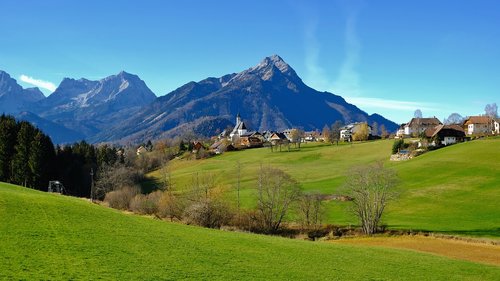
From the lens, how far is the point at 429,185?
88500 millimetres

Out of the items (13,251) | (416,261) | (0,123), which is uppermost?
(0,123)

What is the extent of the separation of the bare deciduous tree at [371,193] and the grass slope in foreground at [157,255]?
2414 cm

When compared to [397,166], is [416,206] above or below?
below

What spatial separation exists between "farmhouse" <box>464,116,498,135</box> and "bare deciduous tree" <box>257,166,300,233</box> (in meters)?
131

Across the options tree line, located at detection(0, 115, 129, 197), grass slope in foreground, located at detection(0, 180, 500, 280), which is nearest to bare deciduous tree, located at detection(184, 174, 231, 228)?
grass slope in foreground, located at detection(0, 180, 500, 280)

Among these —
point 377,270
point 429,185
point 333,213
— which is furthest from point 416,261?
point 429,185

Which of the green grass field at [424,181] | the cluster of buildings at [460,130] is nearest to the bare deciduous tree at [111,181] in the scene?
the green grass field at [424,181]

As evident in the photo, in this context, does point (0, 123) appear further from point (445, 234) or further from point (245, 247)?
point (445, 234)

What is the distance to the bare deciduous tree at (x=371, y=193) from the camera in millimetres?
65312

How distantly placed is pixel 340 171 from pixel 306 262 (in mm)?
90738

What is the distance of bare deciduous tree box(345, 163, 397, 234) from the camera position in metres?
65.3

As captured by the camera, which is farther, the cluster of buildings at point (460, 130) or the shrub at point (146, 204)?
the cluster of buildings at point (460, 130)

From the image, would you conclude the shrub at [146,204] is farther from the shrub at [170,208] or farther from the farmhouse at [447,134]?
the farmhouse at [447,134]

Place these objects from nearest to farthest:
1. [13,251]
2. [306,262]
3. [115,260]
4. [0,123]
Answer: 1. [13,251]
2. [115,260]
3. [306,262]
4. [0,123]
